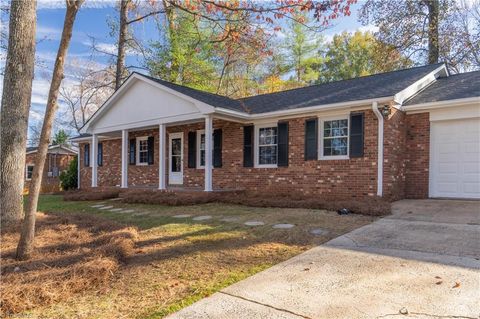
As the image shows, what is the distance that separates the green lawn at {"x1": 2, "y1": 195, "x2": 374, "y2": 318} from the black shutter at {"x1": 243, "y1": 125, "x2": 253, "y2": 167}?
12.5ft

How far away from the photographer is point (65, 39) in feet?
14.1

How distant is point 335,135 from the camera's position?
32.2ft

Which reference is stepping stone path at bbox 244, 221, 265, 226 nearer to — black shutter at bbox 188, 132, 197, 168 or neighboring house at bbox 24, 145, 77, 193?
black shutter at bbox 188, 132, 197, 168

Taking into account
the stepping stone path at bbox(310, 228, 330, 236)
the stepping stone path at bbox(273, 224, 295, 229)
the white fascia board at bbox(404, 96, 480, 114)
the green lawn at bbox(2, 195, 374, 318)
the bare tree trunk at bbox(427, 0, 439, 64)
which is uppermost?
the bare tree trunk at bbox(427, 0, 439, 64)

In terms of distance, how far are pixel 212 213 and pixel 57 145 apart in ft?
79.1

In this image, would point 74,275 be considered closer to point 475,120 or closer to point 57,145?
point 475,120

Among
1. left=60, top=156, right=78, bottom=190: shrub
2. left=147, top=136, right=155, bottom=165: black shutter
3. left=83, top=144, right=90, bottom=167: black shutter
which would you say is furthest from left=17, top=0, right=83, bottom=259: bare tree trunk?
left=60, top=156, right=78, bottom=190: shrub

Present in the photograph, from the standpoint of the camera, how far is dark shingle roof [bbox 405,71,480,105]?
8812mm

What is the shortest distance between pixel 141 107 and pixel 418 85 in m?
9.88

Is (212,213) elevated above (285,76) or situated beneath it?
situated beneath

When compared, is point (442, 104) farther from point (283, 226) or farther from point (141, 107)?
point (141, 107)

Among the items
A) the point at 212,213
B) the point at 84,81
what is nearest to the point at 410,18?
the point at 212,213

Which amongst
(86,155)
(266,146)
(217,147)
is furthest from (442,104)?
(86,155)

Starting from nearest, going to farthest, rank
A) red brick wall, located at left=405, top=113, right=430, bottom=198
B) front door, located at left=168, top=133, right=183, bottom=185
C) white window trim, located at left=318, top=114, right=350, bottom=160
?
red brick wall, located at left=405, top=113, right=430, bottom=198 < white window trim, located at left=318, top=114, right=350, bottom=160 < front door, located at left=168, top=133, right=183, bottom=185
